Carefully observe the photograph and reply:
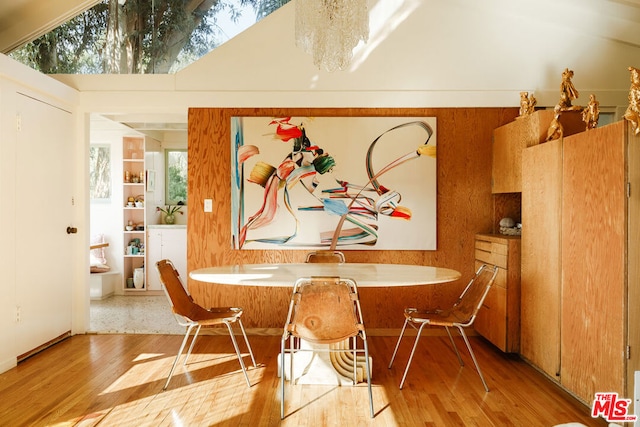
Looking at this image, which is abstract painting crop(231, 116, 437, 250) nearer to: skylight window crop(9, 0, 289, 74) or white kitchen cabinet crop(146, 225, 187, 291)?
skylight window crop(9, 0, 289, 74)

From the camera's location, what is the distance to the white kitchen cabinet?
21.8ft

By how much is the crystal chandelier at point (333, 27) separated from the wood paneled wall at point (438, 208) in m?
1.46

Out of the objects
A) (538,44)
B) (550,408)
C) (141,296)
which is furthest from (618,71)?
(141,296)

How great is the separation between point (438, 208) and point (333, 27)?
86.8 inches

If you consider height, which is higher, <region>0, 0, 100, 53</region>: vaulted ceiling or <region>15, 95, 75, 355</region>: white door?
<region>0, 0, 100, 53</region>: vaulted ceiling

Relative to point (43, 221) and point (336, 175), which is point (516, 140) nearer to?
point (336, 175)

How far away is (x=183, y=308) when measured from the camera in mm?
3291

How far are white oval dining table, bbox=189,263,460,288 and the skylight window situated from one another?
245 centimetres

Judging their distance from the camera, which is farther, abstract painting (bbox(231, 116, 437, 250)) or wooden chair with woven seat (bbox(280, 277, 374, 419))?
abstract painting (bbox(231, 116, 437, 250))

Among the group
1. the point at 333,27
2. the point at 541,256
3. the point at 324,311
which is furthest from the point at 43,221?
the point at 541,256

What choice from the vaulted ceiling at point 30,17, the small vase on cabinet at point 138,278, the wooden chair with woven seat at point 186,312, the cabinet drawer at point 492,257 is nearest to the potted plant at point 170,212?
the small vase on cabinet at point 138,278

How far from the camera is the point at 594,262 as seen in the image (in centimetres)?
277

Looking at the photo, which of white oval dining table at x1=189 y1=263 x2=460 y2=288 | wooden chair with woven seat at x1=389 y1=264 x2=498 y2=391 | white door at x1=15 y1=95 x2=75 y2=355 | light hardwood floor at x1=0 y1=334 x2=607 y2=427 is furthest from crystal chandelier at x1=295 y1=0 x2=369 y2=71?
white door at x1=15 y1=95 x2=75 y2=355

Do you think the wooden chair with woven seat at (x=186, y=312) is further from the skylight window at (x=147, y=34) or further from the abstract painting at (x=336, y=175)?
the skylight window at (x=147, y=34)
